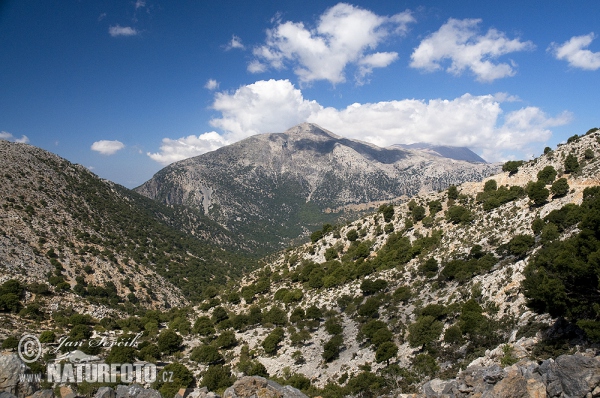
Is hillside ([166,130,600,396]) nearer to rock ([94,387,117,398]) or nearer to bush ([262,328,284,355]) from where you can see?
bush ([262,328,284,355])

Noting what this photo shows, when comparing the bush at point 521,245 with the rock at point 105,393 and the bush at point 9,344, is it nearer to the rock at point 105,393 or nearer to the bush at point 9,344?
the rock at point 105,393

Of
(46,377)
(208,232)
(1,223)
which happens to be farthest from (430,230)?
(208,232)

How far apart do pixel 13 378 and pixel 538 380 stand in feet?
84.4

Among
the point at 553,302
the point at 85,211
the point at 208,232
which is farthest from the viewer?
the point at 208,232

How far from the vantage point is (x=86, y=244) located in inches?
3162

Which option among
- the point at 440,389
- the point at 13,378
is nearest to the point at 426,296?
the point at 440,389

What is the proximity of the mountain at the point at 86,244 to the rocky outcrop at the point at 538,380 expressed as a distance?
2272 inches

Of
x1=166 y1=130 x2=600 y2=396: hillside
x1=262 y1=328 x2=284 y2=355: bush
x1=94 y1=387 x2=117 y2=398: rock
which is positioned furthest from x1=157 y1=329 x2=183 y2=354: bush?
x1=94 y1=387 x2=117 y2=398: rock

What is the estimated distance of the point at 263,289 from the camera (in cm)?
6494

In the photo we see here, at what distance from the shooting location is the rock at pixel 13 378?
16562mm

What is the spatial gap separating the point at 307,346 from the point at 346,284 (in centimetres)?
1829

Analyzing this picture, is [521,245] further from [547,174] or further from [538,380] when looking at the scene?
[547,174]

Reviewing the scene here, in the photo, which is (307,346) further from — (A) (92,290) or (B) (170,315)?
(A) (92,290)

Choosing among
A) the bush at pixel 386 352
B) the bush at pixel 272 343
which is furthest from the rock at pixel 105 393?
the bush at pixel 272 343
